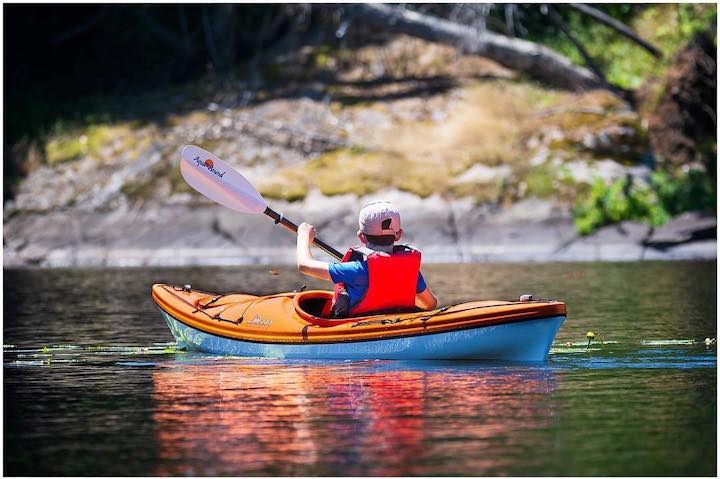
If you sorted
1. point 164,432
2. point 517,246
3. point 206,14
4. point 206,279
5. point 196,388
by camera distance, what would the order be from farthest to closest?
point 206,14
point 517,246
point 206,279
point 196,388
point 164,432

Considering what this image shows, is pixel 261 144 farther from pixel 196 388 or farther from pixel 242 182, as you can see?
pixel 196 388

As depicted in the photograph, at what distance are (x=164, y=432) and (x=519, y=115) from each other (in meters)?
17.1

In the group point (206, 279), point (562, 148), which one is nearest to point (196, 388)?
point (206, 279)

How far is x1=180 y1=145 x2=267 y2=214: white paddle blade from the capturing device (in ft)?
37.8

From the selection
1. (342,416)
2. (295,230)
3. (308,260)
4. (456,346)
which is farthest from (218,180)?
(342,416)

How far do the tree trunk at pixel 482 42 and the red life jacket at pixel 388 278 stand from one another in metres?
14.8

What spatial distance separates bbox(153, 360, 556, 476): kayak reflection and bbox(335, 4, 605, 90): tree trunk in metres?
14.8

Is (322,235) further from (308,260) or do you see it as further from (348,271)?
(348,271)

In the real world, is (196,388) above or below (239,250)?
below

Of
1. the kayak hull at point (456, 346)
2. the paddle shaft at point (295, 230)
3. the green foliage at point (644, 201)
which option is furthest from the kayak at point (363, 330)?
the green foliage at point (644, 201)

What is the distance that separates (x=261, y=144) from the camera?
2359 cm

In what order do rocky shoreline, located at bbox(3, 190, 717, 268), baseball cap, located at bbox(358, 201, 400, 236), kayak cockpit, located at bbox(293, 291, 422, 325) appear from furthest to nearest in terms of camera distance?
rocky shoreline, located at bbox(3, 190, 717, 268) < kayak cockpit, located at bbox(293, 291, 422, 325) < baseball cap, located at bbox(358, 201, 400, 236)

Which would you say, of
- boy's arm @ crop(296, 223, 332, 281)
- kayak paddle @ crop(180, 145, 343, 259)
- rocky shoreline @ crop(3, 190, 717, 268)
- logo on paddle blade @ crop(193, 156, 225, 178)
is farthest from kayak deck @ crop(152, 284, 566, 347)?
rocky shoreline @ crop(3, 190, 717, 268)

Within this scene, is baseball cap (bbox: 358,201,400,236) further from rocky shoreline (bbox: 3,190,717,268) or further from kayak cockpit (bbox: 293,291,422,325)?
rocky shoreline (bbox: 3,190,717,268)
